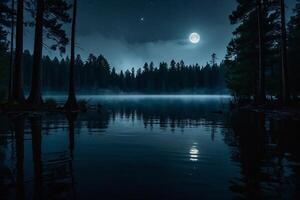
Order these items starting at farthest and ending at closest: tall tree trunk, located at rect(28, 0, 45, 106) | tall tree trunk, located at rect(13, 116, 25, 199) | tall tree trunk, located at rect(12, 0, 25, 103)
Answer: tall tree trunk, located at rect(28, 0, 45, 106), tall tree trunk, located at rect(12, 0, 25, 103), tall tree trunk, located at rect(13, 116, 25, 199)

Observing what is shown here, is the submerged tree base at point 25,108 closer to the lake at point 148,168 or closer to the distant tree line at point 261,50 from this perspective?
the lake at point 148,168

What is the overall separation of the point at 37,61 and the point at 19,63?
1.42m

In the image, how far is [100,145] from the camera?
30.4 ft

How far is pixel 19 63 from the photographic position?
21969 millimetres

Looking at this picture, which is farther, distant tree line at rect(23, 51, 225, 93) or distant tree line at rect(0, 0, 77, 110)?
distant tree line at rect(23, 51, 225, 93)

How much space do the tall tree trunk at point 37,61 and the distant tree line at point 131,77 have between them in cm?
12225

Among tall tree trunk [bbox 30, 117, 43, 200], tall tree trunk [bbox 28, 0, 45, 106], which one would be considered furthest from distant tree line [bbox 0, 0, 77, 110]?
tall tree trunk [bbox 30, 117, 43, 200]

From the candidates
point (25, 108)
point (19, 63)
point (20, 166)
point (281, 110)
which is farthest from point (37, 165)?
point (281, 110)

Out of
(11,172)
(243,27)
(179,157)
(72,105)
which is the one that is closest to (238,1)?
(243,27)

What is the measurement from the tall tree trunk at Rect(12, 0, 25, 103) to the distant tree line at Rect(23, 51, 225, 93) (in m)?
122

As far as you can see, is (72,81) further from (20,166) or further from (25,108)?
(20,166)

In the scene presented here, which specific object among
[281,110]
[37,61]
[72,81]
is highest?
[37,61]

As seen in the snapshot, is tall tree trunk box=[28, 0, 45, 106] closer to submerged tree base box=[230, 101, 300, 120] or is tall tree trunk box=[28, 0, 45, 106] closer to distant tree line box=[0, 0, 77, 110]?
distant tree line box=[0, 0, 77, 110]

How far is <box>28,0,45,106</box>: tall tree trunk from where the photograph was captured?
21.9 metres
